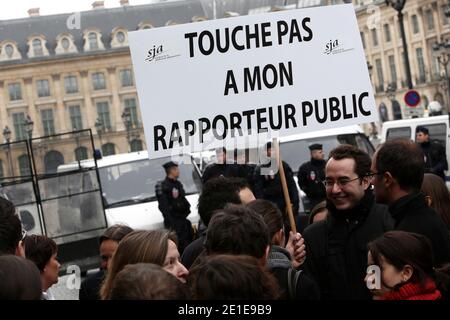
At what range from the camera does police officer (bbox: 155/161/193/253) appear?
35.3 feet

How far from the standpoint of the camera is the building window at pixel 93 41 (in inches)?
2352

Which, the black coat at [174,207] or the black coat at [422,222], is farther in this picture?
the black coat at [174,207]

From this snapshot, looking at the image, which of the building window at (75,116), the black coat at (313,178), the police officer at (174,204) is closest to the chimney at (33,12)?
the building window at (75,116)

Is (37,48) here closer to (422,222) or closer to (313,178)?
(313,178)

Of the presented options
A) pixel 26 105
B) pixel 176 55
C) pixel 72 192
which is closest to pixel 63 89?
pixel 26 105

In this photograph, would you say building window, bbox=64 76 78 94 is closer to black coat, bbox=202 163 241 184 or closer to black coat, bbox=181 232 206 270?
black coat, bbox=202 163 241 184

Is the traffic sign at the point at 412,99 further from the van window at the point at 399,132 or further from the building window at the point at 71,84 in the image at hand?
the building window at the point at 71,84

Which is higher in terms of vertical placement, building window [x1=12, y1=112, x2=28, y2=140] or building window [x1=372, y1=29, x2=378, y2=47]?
building window [x1=372, y1=29, x2=378, y2=47]

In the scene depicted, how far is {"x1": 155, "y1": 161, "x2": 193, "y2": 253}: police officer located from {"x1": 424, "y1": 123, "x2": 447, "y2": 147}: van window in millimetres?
4211

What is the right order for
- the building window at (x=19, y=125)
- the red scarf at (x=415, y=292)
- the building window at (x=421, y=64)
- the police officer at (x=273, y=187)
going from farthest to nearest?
the building window at (x=19, y=125) < the building window at (x=421, y=64) < the police officer at (x=273, y=187) < the red scarf at (x=415, y=292)

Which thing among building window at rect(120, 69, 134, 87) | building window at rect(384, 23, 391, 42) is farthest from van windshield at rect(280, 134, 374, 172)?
building window at rect(120, 69, 134, 87)

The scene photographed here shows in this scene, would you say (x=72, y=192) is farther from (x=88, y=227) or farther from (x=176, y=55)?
(x=176, y=55)

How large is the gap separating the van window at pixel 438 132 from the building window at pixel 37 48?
142ft

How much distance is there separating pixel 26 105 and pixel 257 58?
6557cm
